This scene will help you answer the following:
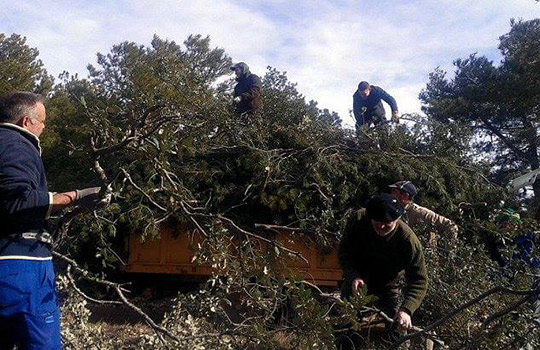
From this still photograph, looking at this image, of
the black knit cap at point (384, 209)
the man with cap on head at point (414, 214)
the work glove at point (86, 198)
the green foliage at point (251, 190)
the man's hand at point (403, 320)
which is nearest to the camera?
the work glove at point (86, 198)

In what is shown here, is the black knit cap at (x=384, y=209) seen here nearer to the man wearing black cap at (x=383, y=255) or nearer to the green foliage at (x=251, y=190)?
the man wearing black cap at (x=383, y=255)

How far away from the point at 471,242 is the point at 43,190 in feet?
14.1

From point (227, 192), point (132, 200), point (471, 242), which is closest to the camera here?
point (132, 200)

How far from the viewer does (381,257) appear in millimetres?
4395

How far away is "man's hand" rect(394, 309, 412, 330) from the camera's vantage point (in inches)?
144

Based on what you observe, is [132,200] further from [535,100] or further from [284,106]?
[535,100]

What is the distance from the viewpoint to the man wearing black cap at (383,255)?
4125 mm

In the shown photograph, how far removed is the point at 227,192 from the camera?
22.3ft

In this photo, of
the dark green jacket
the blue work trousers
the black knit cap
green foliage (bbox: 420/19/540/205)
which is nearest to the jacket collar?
the blue work trousers

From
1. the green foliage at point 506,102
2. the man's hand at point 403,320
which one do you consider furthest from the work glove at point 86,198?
the green foliage at point 506,102

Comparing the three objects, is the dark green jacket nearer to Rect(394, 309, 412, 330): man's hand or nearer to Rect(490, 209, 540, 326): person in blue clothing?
Rect(394, 309, 412, 330): man's hand

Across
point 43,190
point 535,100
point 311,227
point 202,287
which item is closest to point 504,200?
point 311,227

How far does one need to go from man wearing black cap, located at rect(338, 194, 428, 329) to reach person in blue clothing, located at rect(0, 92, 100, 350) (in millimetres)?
1877

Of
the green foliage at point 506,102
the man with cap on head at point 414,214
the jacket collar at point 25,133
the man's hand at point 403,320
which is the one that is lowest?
the man's hand at point 403,320
